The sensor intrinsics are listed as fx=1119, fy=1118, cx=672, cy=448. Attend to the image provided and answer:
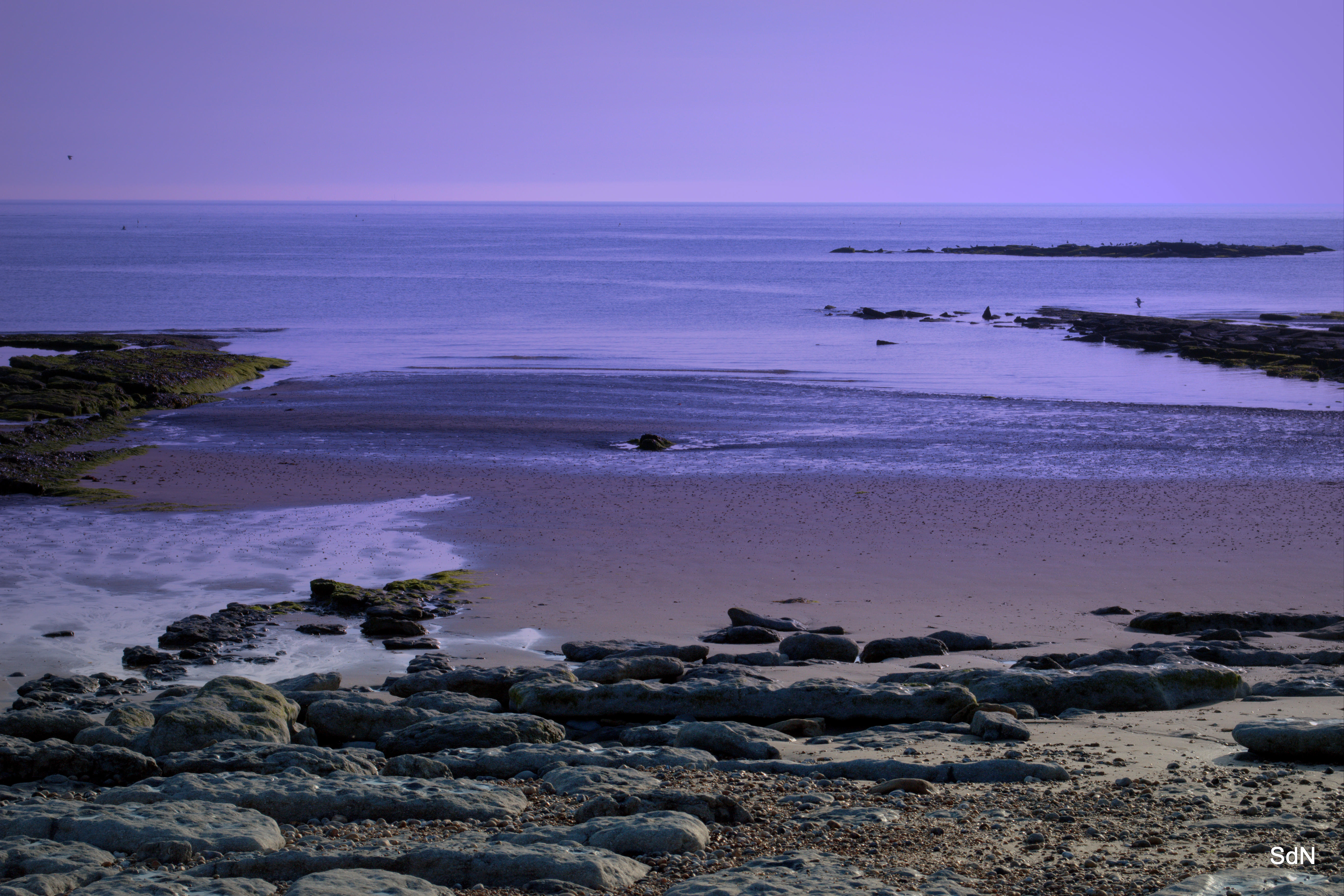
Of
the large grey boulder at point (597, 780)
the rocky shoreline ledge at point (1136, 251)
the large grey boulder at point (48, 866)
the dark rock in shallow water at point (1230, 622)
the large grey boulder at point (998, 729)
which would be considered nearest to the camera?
the large grey boulder at point (48, 866)

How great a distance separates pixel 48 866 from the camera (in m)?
5.86

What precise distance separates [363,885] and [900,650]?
7.79 metres

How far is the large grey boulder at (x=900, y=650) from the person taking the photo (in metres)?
12.1

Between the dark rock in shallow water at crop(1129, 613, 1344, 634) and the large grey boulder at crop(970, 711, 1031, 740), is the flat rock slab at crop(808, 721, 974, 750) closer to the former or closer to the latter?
the large grey boulder at crop(970, 711, 1031, 740)

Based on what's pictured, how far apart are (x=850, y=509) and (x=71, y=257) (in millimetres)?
113823

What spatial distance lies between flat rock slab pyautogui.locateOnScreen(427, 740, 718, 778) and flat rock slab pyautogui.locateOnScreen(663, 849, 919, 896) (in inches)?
83.9

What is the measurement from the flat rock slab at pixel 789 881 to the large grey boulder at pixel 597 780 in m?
1.50

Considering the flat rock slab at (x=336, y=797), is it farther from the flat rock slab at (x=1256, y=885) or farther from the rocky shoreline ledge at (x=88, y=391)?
the rocky shoreline ledge at (x=88, y=391)

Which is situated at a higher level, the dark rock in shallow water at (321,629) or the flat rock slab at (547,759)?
the flat rock slab at (547,759)

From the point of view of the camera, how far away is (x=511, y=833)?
20.8ft

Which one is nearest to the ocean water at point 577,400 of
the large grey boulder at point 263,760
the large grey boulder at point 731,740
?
the large grey boulder at point 263,760

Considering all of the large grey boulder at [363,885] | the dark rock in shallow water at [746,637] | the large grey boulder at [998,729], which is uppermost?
the large grey boulder at [363,885]

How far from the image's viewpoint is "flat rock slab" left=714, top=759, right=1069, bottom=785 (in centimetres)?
756

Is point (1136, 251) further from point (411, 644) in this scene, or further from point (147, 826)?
point (147, 826)
